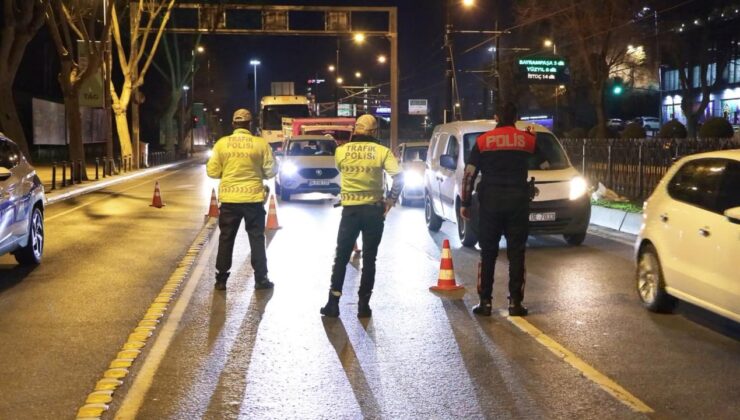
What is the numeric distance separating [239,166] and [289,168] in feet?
41.8

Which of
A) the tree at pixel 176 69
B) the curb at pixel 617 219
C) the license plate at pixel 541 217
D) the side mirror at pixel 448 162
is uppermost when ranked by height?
the tree at pixel 176 69

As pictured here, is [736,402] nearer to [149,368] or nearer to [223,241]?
[149,368]

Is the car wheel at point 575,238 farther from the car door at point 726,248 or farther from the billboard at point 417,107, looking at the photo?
the billboard at point 417,107

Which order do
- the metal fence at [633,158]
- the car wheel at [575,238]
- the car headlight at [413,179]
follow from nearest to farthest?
1. the car wheel at [575,238]
2. the metal fence at [633,158]
3. the car headlight at [413,179]

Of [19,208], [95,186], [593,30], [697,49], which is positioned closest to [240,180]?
[19,208]

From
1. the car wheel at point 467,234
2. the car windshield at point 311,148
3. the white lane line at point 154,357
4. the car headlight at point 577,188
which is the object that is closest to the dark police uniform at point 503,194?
the white lane line at point 154,357

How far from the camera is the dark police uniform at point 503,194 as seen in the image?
25.1 ft

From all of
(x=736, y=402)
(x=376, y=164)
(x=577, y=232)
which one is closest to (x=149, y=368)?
(x=376, y=164)

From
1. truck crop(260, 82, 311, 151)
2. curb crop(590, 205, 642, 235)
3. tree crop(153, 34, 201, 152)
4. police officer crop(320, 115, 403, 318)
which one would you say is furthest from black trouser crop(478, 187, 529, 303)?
tree crop(153, 34, 201, 152)

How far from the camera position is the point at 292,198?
2298 cm

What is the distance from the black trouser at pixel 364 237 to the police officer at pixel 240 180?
4.98 feet

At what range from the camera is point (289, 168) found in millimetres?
21594

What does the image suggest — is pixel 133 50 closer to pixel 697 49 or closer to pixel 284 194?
pixel 284 194

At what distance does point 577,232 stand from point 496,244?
513 cm
